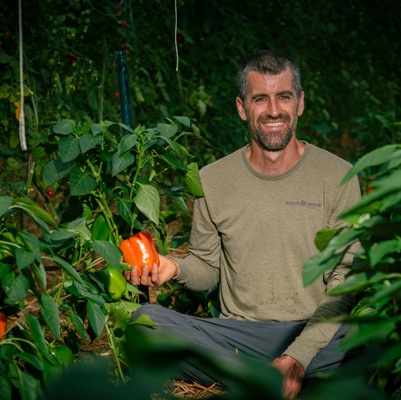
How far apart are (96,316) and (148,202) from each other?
37 cm

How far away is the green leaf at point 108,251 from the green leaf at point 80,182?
214 mm

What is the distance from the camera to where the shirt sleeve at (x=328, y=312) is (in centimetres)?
233

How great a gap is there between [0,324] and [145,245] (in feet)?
2.22

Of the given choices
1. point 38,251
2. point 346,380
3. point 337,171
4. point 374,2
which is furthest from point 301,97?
point 374,2

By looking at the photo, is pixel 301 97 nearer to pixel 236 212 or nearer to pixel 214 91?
pixel 236 212

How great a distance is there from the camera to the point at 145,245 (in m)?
2.39

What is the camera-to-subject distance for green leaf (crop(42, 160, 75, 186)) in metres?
2.42

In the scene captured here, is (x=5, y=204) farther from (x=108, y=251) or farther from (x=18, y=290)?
(x=108, y=251)

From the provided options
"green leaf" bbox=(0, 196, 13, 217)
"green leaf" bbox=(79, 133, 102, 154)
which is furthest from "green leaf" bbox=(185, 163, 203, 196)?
"green leaf" bbox=(0, 196, 13, 217)

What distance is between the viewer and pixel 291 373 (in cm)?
229

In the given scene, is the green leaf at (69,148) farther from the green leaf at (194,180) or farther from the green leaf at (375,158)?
the green leaf at (375,158)

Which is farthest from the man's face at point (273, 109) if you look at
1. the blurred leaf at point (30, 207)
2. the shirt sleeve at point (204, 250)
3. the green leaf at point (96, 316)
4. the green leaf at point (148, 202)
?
the blurred leaf at point (30, 207)

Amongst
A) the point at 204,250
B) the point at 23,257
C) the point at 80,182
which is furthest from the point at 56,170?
the point at 23,257

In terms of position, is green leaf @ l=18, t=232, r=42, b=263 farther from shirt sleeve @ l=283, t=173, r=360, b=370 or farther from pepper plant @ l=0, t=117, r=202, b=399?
shirt sleeve @ l=283, t=173, r=360, b=370
